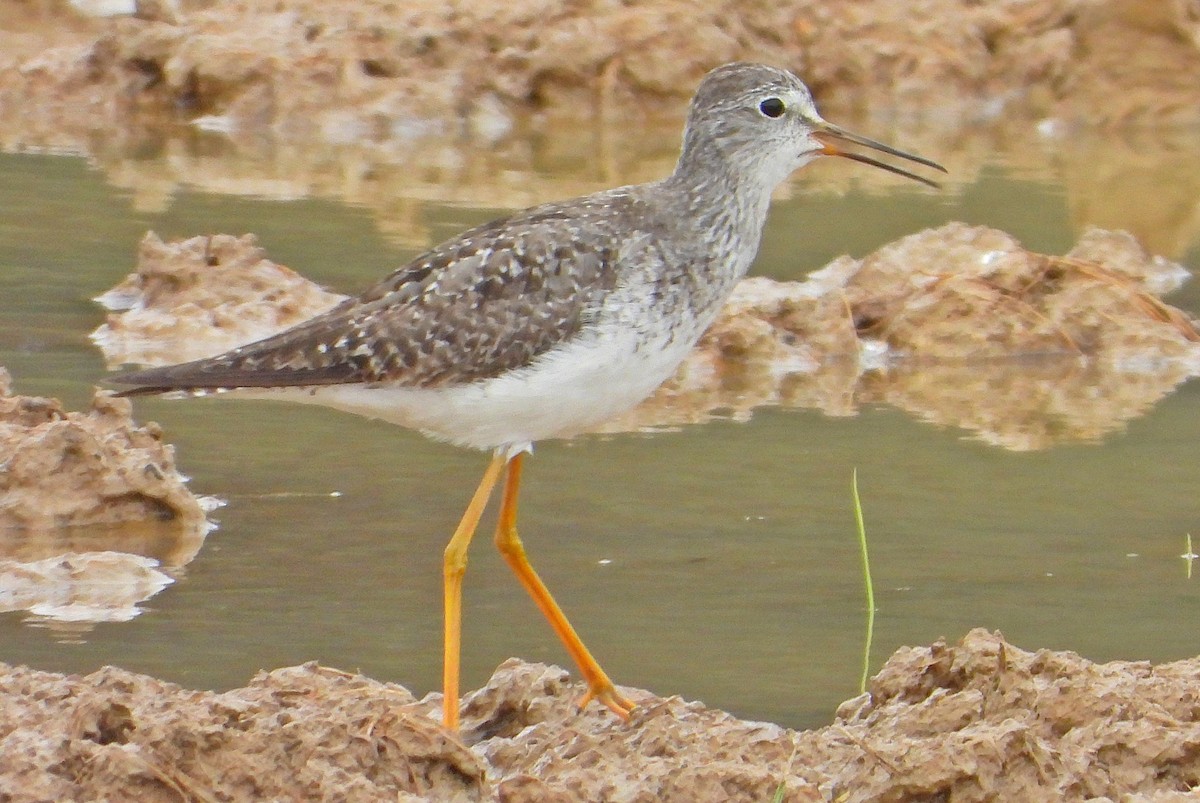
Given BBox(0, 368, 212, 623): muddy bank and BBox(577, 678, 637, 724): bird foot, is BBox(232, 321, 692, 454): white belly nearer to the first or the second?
BBox(577, 678, 637, 724): bird foot

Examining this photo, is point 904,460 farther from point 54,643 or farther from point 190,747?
point 190,747

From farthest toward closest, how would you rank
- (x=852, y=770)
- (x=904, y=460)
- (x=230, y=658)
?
(x=904, y=460), (x=230, y=658), (x=852, y=770)

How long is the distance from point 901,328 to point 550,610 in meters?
5.69

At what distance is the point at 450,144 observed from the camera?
63.0 feet

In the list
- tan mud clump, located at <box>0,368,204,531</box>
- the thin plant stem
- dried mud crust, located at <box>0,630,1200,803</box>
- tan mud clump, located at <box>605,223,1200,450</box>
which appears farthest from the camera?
tan mud clump, located at <box>605,223,1200,450</box>

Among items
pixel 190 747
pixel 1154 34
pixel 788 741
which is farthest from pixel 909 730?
pixel 1154 34

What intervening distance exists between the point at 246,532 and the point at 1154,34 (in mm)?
16163

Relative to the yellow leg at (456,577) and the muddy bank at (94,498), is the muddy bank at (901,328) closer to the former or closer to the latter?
the muddy bank at (94,498)

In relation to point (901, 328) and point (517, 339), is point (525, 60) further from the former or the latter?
point (517, 339)

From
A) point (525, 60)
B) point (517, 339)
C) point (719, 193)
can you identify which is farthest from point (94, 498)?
point (525, 60)

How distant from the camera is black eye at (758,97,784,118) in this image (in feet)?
23.8

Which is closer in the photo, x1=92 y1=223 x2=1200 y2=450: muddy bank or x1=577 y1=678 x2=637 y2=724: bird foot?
x1=577 y1=678 x2=637 y2=724: bird foot

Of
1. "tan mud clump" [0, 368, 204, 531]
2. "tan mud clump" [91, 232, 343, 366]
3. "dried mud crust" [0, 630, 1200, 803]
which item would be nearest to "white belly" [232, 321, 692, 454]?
"dried mud crust" [0, 630, 1200, 803]

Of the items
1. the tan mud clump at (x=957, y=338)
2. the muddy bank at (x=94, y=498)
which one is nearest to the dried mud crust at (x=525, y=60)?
the tan mud clump at (x=957, y=338)
